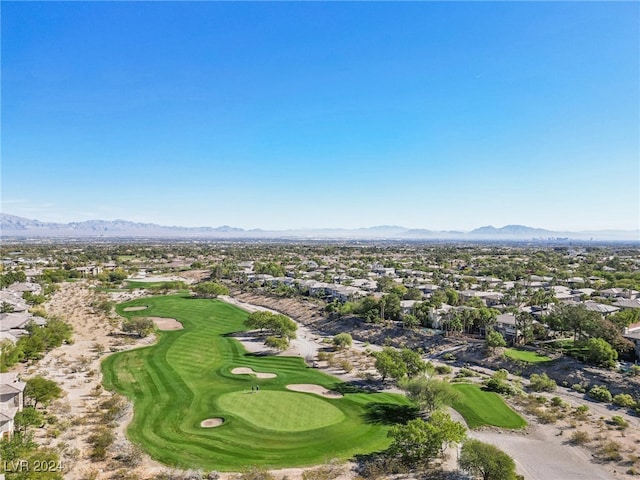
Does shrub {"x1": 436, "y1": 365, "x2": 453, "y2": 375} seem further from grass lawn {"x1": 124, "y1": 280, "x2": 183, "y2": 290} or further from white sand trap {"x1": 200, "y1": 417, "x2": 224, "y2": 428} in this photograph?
grass lawn {"x1": 124, "y1": 280, "x2": 183, "y2": 290}

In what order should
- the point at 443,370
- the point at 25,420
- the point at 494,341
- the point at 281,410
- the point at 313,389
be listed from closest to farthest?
1. the point at 25,420
2. the point at 281,410
3. the point at 313,389
4. the point at 443,370
5. the point at 494,341

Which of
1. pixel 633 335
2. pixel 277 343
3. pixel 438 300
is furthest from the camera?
pixel 438 300

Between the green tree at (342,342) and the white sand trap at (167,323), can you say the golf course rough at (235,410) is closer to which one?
the green tree at (342,342)

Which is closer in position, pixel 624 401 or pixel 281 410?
pixel 281 410

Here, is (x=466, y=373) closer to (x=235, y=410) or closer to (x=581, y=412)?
(x=581, y=412)

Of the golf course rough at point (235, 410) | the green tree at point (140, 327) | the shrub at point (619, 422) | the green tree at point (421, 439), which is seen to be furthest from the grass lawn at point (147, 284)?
the shrub at point (619, 422)

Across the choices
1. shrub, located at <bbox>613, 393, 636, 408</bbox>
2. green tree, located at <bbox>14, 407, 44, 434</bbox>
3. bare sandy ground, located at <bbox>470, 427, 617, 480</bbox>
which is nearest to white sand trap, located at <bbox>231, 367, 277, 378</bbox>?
green tree, located at <bbox>14, 407, 44, 434</bbox>

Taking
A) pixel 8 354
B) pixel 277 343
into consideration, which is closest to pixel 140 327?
pixel 8 354
